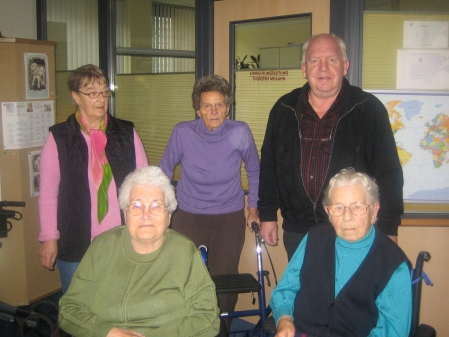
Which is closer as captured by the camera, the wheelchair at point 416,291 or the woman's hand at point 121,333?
the woman's hand at point 121,333

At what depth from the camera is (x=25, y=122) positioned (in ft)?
11.7

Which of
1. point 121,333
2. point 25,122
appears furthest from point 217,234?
point 25,122

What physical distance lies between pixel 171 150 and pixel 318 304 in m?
1.36

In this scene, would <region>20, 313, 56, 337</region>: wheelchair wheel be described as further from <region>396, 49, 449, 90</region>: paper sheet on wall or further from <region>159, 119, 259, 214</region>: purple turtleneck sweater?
<region>396, 49, 449, 90</region>: paper sheet on wall

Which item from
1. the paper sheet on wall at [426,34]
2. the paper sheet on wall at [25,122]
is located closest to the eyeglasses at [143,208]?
the paper sheet on wall at [426,34]

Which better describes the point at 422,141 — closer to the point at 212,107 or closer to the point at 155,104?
the point at 212,107

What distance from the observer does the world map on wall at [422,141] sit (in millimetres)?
2736

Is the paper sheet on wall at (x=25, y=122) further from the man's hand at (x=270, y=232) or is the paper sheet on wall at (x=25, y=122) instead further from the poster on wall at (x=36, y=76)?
the man's hand at (x=270, y=232)

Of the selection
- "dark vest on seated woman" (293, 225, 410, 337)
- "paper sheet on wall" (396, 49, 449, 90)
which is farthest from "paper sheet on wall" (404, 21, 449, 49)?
"dark vest on seated woman" (293, 225, 410, 337)

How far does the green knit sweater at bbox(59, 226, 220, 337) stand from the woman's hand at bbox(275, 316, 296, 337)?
0.23 metres

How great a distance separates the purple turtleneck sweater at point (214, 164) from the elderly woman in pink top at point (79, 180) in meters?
0.49

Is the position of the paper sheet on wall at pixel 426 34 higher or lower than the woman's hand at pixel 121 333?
higher

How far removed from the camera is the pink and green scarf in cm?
234

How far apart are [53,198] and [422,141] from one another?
202cm
